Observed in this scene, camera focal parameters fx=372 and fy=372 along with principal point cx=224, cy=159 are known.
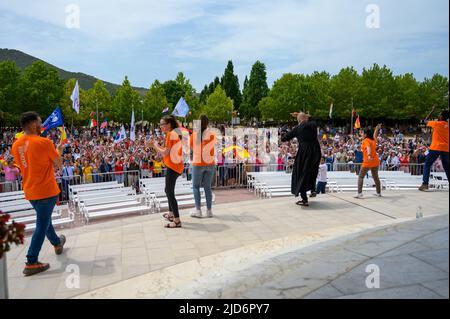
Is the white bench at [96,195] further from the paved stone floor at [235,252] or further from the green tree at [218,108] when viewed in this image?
the green tree at [218,108]

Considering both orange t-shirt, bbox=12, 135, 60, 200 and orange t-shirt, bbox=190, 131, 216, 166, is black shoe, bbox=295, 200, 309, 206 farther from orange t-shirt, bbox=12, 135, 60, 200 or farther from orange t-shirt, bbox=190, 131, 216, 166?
orange t-shirt, bbox=12, 135, 60, 200

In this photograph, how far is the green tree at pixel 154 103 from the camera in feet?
206

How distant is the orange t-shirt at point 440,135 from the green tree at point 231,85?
8344 cm

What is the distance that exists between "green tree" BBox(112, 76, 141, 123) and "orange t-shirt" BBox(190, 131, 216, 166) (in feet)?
188

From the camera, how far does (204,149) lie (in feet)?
22.2

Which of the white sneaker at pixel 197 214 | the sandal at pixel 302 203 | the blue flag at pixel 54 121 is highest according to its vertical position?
the blue flag at pixel 54 121

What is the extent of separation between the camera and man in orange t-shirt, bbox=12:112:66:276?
4.60 metres

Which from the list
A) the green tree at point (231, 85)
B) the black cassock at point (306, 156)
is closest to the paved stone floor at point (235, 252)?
the black cassock at point (306, 156)

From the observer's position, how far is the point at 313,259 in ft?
12.4

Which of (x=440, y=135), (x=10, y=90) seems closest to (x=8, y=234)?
(x=440, y=135)

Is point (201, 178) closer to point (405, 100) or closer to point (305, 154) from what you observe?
point (305, 154)

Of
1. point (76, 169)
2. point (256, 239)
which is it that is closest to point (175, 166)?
point (256, 239)

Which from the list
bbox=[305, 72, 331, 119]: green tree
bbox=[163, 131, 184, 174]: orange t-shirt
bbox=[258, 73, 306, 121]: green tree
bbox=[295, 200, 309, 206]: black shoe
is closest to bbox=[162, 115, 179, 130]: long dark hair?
bbox=[163, 131, 184, 174]: orange t-shirt

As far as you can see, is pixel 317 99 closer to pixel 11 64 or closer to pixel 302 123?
pixel 11 64
